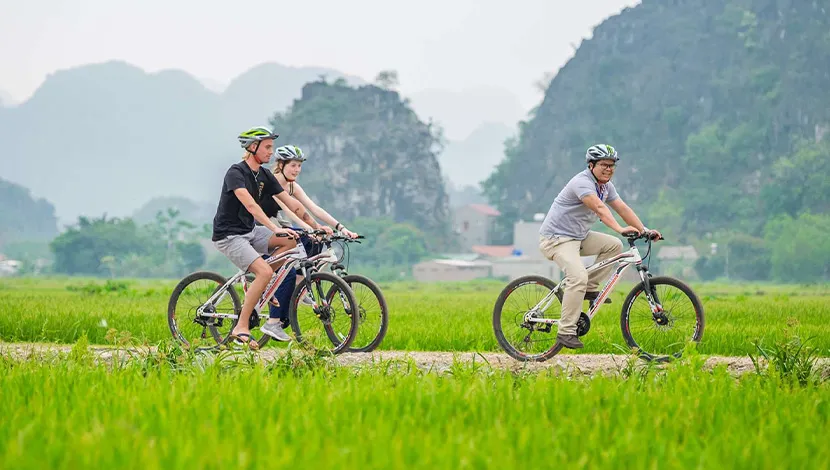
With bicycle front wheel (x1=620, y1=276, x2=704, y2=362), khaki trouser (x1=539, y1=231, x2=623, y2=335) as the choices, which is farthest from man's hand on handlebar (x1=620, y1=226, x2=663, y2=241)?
bicycle front wheel (x1=620, y1=276, x2=704, y2=362)

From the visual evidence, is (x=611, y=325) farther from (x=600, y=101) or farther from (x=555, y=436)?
(x=600, y=101)

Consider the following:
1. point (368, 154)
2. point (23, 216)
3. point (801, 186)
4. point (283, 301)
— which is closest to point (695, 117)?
point (801, 186)

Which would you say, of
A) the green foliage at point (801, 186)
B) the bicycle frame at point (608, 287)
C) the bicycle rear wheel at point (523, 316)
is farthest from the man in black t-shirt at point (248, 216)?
the green foliage at point (801, 186)

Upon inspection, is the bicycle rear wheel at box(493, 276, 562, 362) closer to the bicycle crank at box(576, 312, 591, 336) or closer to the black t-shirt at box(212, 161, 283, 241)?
the bicycle crank at box(576, 312, 591, 336)

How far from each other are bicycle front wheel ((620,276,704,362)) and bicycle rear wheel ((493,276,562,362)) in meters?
0.59

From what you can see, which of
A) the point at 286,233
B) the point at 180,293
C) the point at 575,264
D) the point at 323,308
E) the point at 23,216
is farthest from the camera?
the point at 23,216

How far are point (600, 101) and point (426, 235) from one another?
26516 millimetres

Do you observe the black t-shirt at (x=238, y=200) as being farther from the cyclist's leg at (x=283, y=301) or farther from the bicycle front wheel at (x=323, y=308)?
the bicycle front wheel at (x=323, y=308)

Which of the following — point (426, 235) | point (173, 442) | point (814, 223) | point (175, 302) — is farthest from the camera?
point (426, 235)

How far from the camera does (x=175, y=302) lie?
872cm

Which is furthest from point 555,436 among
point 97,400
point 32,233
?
point 32,233

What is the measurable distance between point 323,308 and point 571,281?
198 centimetres

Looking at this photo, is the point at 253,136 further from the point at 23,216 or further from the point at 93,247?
the point at 23,216

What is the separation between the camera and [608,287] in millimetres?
7930
